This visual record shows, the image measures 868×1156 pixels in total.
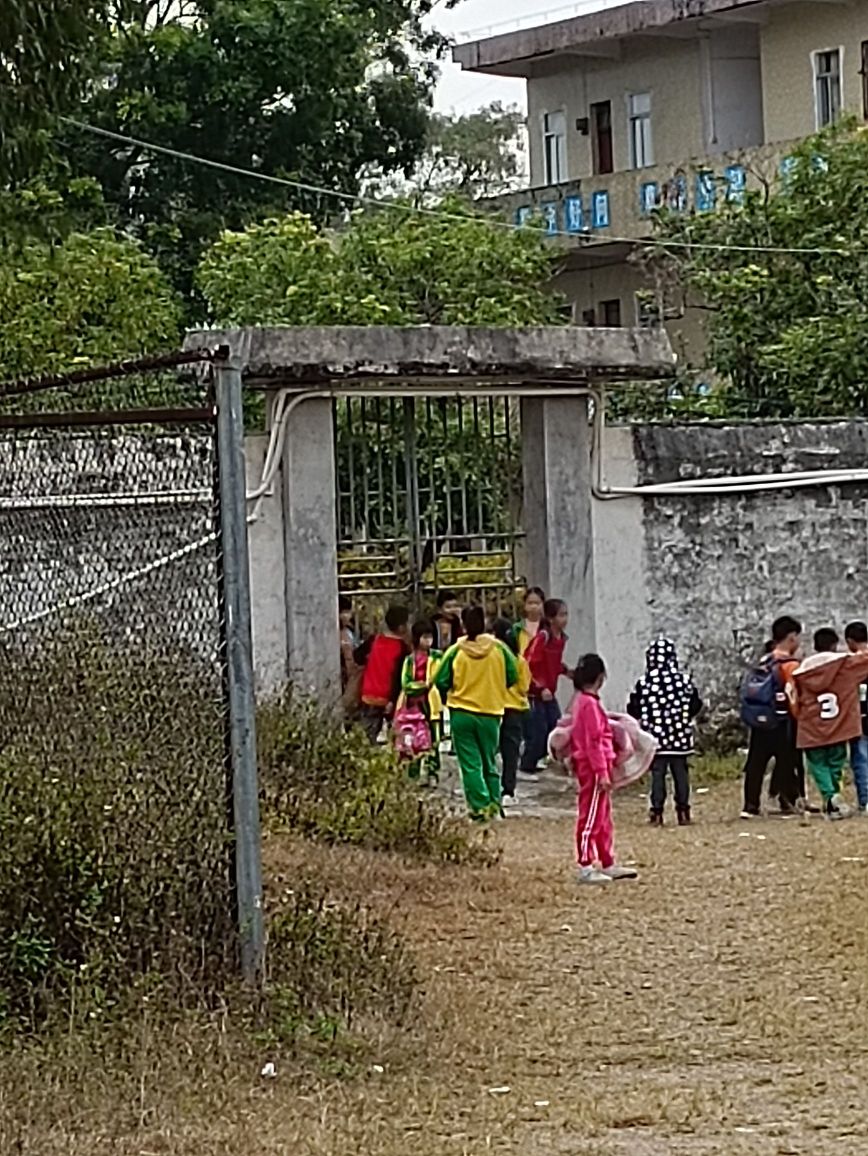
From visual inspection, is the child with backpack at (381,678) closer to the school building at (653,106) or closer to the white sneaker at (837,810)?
the white sneaker at (837,810)

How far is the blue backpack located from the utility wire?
9851 mm

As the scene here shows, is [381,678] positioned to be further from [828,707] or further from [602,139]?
[602,139]

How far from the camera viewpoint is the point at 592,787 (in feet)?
38.9

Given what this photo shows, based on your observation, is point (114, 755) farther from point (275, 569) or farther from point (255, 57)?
point (255, 57)

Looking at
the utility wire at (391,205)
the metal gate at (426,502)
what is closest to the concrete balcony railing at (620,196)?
the utility wire at (391,205)

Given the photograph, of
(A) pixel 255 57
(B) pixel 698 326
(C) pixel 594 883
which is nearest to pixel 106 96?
(A) pixel 255 57

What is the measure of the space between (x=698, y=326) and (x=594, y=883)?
72.1 ft

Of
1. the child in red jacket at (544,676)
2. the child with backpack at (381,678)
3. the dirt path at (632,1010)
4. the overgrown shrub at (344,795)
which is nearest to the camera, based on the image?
the dirt path at (632,1010)

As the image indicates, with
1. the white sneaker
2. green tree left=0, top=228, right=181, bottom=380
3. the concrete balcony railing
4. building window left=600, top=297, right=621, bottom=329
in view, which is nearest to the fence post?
the white sneaker

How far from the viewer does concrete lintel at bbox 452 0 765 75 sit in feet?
111

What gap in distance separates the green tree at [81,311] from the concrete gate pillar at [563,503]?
24.6 feet

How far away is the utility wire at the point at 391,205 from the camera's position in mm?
24516

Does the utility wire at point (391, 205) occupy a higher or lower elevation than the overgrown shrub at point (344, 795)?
higher

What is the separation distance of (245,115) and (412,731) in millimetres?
18938
